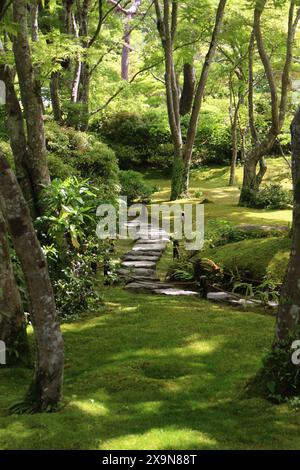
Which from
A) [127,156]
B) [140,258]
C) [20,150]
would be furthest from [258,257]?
[127,156]

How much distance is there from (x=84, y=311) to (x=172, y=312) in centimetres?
128

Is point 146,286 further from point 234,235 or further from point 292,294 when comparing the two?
point 292,294

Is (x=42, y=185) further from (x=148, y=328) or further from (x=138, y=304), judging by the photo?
(x=148, y=328)

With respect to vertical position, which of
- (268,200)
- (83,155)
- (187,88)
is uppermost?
(187,88)

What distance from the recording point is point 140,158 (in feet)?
90.0

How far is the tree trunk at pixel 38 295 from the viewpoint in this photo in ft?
14.7

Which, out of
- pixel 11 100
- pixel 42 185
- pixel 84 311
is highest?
pixel 11 100

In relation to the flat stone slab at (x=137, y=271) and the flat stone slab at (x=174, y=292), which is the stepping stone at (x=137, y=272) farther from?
the flat stone slab at (x=174, y=292)

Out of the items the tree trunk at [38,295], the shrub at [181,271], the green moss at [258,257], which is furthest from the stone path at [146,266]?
the tree trunk at [38,295]

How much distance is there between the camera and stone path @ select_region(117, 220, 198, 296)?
31.0 feet

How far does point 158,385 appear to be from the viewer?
17.8 ft

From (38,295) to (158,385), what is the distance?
1.57 m

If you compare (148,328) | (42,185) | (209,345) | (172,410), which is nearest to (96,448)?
(172,410)

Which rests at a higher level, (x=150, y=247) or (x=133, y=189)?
(x=133, y=189)
